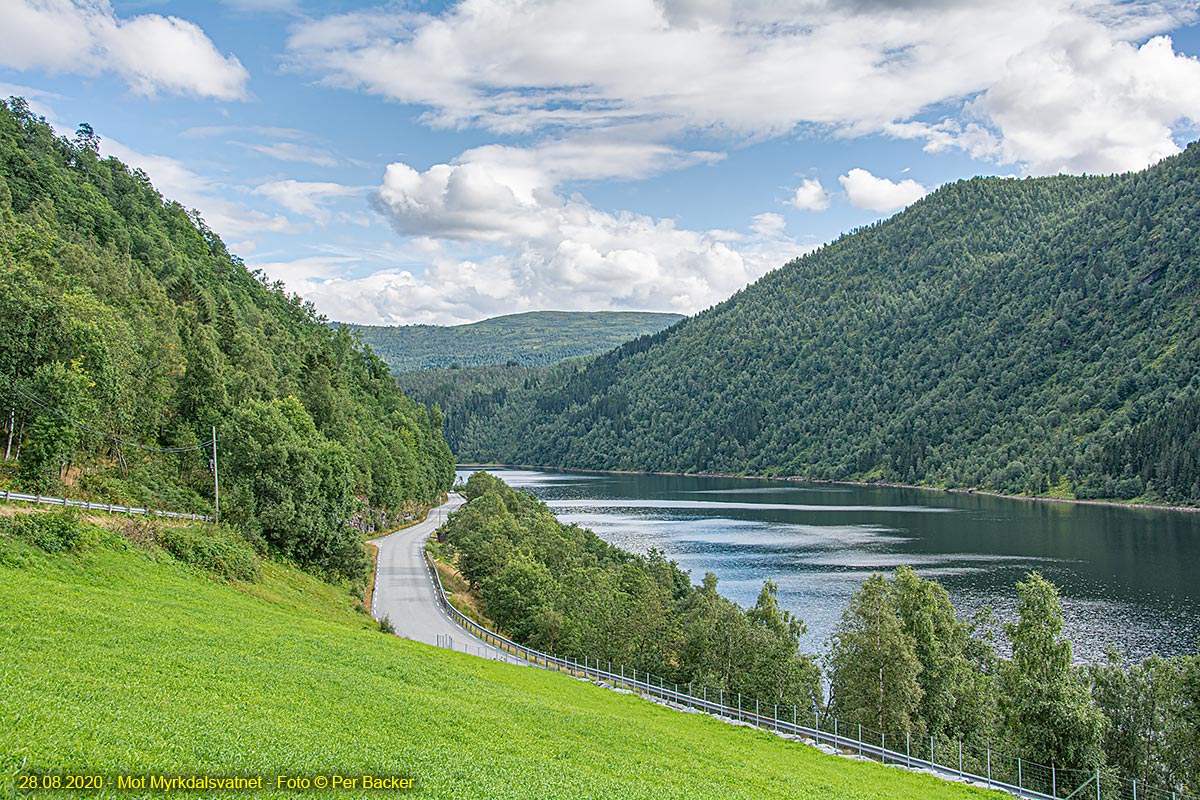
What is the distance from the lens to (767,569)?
319 feet

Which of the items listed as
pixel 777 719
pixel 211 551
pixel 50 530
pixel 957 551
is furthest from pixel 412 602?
pixel 957 551

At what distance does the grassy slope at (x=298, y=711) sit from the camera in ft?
54.4

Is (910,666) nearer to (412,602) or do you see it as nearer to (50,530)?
(412,602)

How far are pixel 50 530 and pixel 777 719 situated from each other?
114ft

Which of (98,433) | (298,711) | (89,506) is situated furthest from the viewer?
(98,433)

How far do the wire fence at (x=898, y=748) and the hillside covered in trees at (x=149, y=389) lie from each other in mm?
19665

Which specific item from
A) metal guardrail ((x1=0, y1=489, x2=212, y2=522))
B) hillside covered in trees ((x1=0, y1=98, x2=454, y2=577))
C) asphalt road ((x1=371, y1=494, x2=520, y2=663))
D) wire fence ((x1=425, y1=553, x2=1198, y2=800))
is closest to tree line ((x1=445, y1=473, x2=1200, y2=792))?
wire fence ((x1=425, y1=553, x2=1198, y2=800))

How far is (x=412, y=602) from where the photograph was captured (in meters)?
62.8

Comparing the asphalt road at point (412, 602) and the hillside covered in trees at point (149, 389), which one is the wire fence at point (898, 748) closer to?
the asphalt road at point (412, 602)

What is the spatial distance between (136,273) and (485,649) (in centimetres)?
6023

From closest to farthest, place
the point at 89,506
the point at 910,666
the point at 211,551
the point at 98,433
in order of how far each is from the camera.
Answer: the point at 89,506 → the point at 910,666 → the point at 211,551 → the point at 98,433

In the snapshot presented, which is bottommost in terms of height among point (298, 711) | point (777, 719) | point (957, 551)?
point (777, 719)

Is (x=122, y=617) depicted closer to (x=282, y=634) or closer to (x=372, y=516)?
(x=282, y=634)

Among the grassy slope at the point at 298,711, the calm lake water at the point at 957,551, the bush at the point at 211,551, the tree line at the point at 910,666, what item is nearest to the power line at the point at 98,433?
the bush at the point at 211,551
